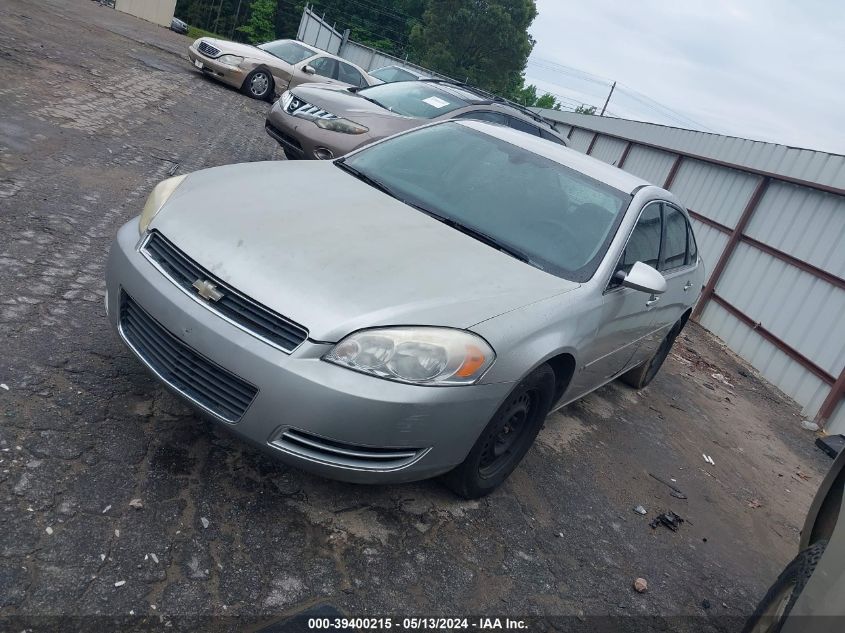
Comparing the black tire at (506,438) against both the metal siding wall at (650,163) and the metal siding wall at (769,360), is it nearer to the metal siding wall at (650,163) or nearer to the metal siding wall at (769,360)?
the metal siding wall at (769,360)

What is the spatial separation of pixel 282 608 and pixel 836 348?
24.8 ft

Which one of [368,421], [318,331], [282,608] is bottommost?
[282,608]

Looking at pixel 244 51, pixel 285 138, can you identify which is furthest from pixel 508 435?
pixel 244 51

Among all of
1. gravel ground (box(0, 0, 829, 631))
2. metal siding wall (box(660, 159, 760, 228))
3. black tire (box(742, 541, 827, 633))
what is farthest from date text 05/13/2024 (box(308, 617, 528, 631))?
metal siding wall (box(660, 159, 760, 228))

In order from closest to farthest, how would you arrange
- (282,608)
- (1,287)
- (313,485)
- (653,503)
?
1. (282,608)
2. (313,485)
3. (1,287)
4. (653,503)

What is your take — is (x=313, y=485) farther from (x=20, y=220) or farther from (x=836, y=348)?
(x=836, y=348)

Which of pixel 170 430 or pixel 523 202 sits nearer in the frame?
pixel 170 430

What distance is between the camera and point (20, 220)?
16.0 feet

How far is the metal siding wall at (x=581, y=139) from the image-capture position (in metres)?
23.0

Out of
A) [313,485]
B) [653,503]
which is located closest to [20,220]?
[313,485]

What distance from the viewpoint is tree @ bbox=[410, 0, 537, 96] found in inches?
2004

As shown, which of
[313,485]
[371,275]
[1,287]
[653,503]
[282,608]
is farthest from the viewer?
[653,503]

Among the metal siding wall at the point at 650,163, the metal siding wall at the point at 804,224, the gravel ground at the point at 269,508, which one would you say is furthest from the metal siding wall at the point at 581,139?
the gravel ground at the point at 269,508

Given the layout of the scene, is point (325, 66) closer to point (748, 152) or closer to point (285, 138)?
point (285, 138)
